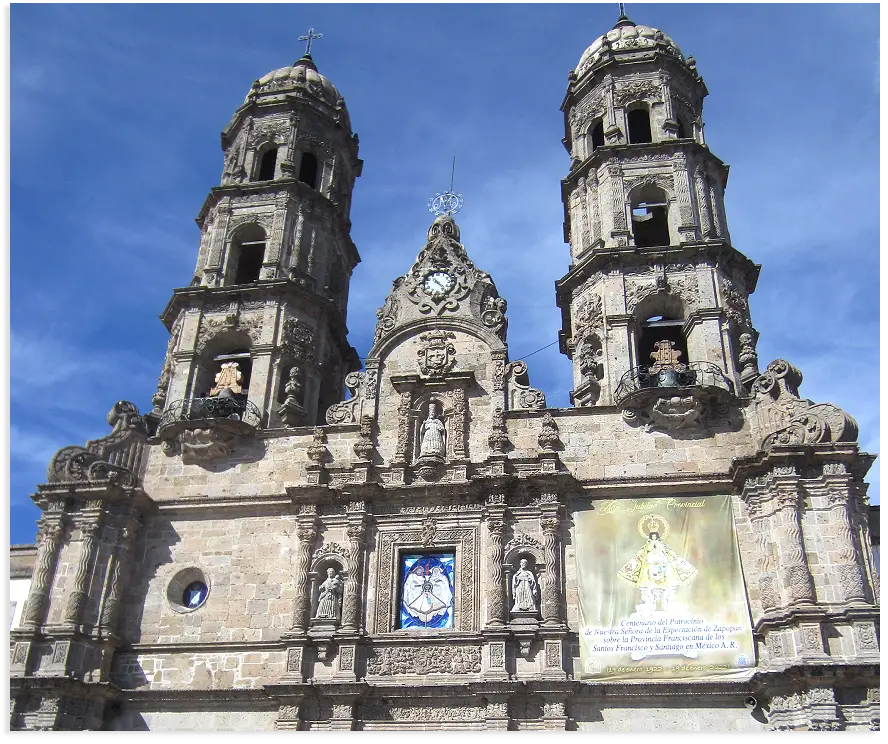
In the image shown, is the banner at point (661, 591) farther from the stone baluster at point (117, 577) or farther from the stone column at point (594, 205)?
the stone baluster at point (117, 577)

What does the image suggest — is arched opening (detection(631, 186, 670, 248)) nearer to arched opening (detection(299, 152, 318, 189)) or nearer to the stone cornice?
the stone cornice

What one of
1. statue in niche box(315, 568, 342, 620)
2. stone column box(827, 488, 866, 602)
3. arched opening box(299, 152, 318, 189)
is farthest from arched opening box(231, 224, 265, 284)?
stone column box(827, 488, 866, 602)

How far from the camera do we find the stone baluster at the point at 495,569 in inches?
771

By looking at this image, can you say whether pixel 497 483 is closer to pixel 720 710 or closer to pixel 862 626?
pixel 720 710

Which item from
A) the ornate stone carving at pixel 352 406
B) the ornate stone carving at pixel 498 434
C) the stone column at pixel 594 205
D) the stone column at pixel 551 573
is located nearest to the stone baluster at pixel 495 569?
the stone column at pixel 551 573

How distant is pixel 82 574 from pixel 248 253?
12.4 metres

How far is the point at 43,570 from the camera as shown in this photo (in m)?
21.2

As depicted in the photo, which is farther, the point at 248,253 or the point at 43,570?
the point at 248,253

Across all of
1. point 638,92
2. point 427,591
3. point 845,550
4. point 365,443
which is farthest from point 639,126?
point 427,591

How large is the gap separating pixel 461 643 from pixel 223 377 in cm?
1047

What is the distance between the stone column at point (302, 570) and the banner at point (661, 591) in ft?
19.4

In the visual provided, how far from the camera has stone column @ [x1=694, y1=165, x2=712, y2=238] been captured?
26188 mm

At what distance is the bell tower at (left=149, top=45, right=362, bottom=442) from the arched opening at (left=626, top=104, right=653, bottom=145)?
31.6 ft

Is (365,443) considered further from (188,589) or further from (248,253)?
(248,253)
